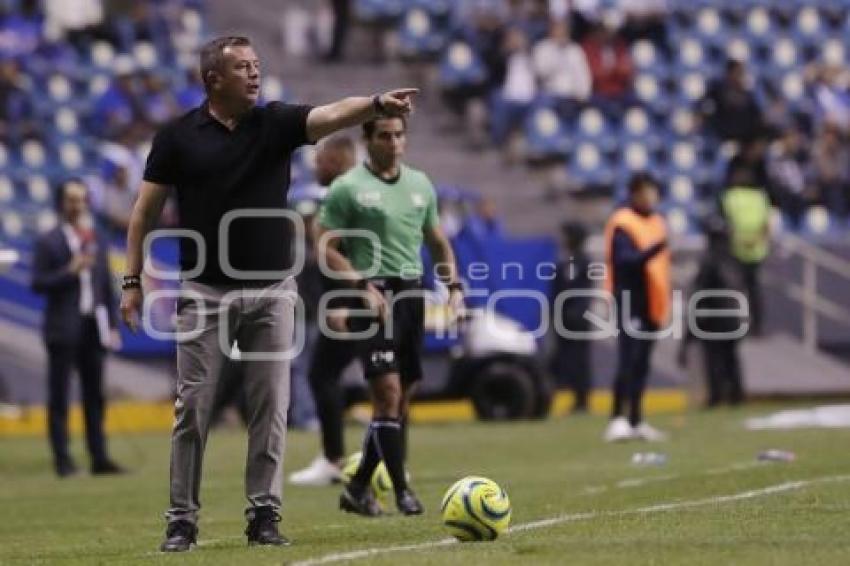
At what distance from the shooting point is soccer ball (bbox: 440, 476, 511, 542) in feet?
35.6

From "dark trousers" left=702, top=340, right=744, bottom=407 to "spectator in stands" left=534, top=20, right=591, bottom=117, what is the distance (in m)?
5.59

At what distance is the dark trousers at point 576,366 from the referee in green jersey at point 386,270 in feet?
38.0

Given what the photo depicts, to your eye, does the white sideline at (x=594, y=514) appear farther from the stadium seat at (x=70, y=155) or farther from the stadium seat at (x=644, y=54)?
the stadium seat at (x=644, y=54)

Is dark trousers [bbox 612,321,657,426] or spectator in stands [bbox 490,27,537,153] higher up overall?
spectator in stands [bbox 490,27,537,153]

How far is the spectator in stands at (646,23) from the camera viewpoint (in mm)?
32125

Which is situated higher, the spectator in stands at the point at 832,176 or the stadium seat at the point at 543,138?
the stadium seat at the point at 543,138

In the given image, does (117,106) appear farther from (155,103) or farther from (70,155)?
(70,155)

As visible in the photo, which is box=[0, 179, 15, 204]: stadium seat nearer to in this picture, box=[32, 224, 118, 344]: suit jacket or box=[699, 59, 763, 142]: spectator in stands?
box=[32, 224, 118, 344]: suit jacket

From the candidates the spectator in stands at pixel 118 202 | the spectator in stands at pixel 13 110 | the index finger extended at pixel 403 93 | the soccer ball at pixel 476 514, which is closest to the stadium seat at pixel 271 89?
the spectator in stands at pixel 13 110

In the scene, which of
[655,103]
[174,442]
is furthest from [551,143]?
[174,442]

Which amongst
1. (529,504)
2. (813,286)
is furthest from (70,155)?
(529,504)

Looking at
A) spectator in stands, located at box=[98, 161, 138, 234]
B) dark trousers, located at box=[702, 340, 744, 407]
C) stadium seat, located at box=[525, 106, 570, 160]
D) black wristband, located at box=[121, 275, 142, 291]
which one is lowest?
dark trousers, located at box=[702, 340, 744, 407]

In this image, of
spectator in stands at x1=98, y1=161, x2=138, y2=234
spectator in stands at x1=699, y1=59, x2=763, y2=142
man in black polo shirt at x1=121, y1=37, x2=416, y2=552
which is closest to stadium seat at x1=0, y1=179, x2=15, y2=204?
spectator in stands at x1=98, y1=161, x2=138, y2=234

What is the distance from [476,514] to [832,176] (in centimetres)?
1984
